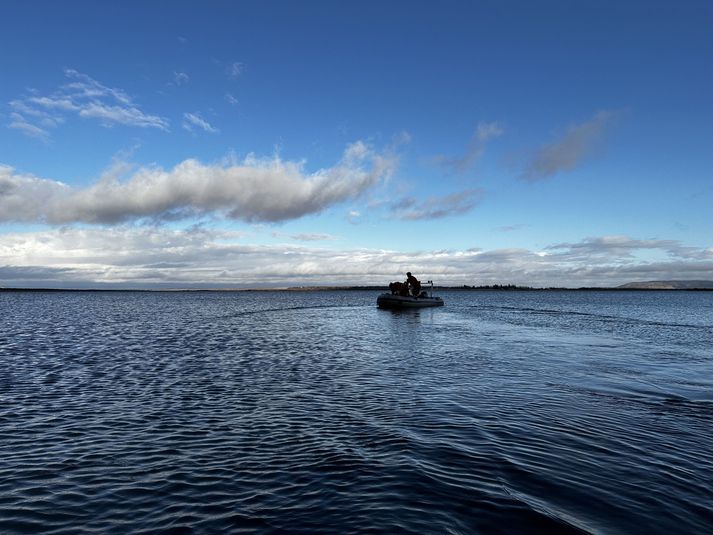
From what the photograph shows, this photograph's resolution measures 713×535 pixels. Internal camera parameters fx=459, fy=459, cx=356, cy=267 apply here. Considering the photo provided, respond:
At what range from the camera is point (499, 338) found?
41.0 m

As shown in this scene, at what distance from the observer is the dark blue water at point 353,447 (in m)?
8.45

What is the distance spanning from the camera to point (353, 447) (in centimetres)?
1210

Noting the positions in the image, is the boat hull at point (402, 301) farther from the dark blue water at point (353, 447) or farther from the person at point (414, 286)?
the dark blue water at point (353, 447)

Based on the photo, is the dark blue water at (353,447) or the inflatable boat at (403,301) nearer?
the dark blue water at (353,447)

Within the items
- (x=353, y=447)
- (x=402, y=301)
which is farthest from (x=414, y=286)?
(x=353, y=447)

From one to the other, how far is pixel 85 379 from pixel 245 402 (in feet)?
30.1

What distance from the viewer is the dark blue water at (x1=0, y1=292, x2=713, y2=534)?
8453 mm

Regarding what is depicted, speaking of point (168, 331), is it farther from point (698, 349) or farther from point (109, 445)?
point (698, 349)

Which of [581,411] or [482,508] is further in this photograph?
[581,411]

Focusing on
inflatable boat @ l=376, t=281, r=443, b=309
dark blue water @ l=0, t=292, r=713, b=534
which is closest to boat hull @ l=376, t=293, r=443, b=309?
inflatable boat @ l=376, t=281, r=443, b=309

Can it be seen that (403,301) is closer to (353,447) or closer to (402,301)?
(402,301)

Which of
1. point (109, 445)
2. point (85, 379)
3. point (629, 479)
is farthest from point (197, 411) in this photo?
point (629, 479)

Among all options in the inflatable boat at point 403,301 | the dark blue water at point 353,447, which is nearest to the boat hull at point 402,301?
the inflatable boat at point 403,301

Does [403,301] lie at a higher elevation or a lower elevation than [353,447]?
higher
